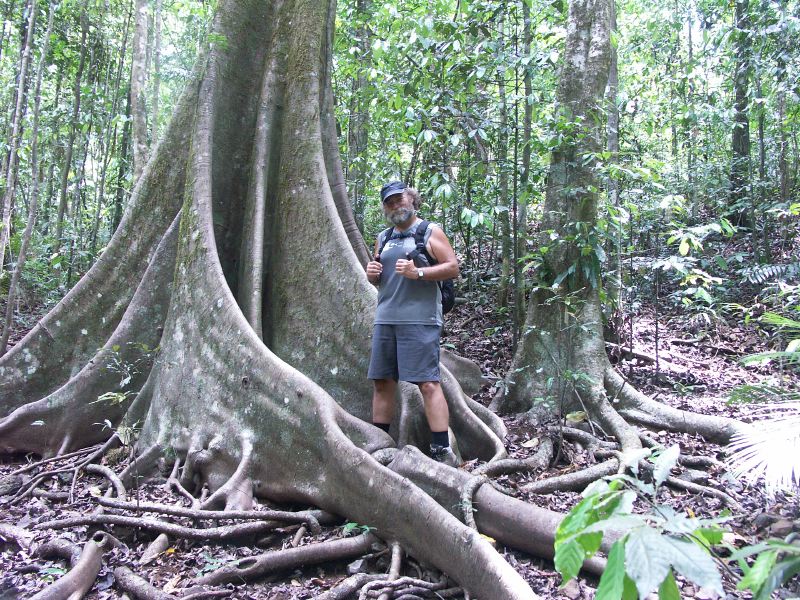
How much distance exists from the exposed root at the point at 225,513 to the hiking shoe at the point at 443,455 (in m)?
0.94

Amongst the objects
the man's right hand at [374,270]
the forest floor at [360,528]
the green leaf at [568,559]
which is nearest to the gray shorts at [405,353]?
the man's right hand at [374,270]

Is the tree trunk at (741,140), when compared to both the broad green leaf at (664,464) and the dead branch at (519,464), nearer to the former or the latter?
the dead branch at (519,464)

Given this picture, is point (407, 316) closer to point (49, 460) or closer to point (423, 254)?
point (423, 254)

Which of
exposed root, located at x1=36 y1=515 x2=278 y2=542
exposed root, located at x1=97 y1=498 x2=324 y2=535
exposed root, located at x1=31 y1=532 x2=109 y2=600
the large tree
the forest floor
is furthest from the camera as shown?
the large tree

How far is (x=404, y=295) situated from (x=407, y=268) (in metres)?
0.28

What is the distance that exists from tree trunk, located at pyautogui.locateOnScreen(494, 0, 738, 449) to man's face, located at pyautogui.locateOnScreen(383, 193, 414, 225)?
1539 millimetres

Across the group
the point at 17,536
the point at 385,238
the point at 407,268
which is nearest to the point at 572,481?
the point at 407,268

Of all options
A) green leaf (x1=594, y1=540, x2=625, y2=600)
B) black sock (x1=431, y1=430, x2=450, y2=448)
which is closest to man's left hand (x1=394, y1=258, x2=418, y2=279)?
black sock (x1=431, y1=430, x2=450, y2=448)

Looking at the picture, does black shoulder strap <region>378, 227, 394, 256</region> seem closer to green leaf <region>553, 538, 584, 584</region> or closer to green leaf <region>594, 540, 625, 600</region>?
green leaf <region>553, 538, 584, 584</region>

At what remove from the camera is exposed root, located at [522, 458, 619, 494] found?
404 centimetres

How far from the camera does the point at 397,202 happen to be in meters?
4.43

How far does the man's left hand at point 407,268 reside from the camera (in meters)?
4.21

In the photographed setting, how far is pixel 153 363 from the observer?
5371mm

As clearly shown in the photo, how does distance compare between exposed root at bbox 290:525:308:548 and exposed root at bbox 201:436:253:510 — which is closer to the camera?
exposed root at bbox 290:525:308:548
